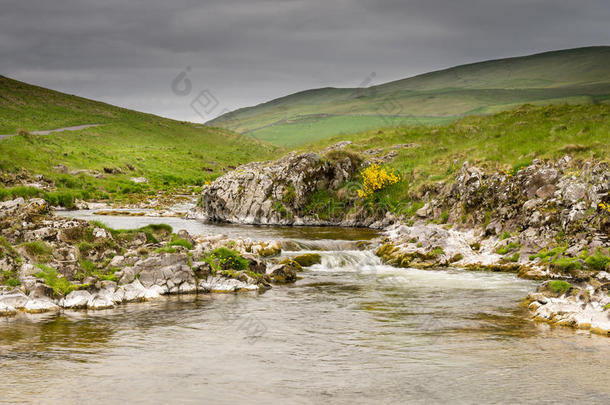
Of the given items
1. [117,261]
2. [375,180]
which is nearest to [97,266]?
[117,261]

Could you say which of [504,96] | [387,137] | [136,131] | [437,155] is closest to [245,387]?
[437,155]

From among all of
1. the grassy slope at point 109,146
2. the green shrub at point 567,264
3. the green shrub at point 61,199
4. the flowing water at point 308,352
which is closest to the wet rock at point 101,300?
the flowing water at point 308,352

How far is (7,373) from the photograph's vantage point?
13.5 meters

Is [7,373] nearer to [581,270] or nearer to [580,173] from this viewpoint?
[581,270]

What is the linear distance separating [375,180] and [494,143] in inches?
→ 434

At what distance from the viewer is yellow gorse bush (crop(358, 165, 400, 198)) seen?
4803cm

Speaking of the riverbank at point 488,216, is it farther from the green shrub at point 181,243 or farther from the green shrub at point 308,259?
the green shrub at point 181,243

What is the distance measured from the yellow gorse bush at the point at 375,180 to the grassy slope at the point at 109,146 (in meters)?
36.6

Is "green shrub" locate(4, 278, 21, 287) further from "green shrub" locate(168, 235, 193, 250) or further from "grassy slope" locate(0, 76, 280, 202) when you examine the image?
"grassy slope" locate(0, 76, 280, 202)

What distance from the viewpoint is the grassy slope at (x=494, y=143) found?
3477cm

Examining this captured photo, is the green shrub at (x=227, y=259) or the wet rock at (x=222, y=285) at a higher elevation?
the green shrub at (x=227, y=259)

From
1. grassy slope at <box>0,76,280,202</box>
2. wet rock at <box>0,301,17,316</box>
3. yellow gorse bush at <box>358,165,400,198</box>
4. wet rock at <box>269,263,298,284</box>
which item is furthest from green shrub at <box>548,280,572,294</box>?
grassy slope at <box>0,76,280,202</box>

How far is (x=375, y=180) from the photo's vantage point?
48.0 meters

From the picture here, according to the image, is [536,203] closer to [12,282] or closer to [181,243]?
[181,243]
